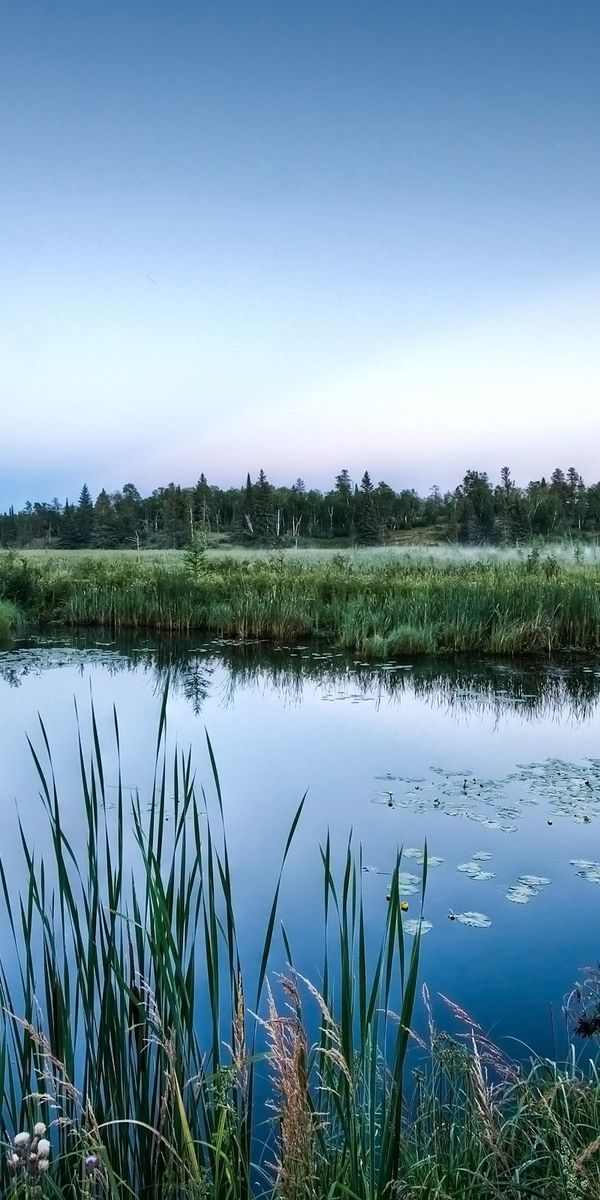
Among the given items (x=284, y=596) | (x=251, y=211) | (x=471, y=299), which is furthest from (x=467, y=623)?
(x=251, y=211)

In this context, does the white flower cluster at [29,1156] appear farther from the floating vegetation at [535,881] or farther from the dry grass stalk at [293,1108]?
the floating vegetation at [535,881]

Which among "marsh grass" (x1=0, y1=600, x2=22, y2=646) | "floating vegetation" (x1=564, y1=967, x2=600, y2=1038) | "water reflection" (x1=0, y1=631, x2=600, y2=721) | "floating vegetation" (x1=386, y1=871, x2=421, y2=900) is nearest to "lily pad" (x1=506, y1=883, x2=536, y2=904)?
"floating vegetation" (x1=386, y1=871, x2=421, y2=900)

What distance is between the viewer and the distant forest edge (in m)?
42.7

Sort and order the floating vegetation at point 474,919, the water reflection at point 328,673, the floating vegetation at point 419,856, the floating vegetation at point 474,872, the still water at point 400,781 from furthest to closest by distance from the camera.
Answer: the water reflection at point 328,673
the floating vegetation at point 419,856
the floating vegetation at point 474,872
the floating vegetation at point 474,919
the still water at point 400,781

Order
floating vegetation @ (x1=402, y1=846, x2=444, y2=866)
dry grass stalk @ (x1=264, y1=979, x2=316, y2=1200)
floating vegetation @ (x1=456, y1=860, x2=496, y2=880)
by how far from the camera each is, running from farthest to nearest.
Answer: floating vegetation @ (x1=402, y1=846, x2=444, y2=866) → floating vegetation @ (x1=456, y1=860, x2=496, y2=880) → dry grass stalk @ (x1=264, y1=979, x2=316, y2=1200)

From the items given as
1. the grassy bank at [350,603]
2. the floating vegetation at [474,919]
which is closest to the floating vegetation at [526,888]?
the floating vegetation at [474,919]

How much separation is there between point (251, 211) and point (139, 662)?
11.2m

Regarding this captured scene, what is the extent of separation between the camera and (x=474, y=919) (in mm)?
3547

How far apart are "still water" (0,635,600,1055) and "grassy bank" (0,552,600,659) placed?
668 mm

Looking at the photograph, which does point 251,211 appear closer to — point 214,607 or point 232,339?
point 232,339

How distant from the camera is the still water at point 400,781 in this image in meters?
3.33

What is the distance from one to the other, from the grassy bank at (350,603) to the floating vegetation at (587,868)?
6920mm

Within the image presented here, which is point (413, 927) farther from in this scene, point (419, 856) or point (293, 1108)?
point (293, 1108)

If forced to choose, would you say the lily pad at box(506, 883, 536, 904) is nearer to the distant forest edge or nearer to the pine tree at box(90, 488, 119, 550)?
the distant forest edge
